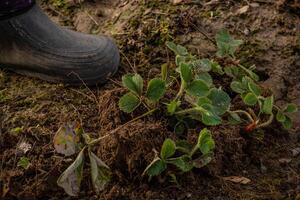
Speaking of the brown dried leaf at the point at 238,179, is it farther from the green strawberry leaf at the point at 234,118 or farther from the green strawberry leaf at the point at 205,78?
the green strawberry leaf at the point at 205,78

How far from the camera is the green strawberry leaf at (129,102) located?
1585mm

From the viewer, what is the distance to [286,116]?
1.73m

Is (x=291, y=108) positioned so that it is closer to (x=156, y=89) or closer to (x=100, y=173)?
(x=156, y=89)

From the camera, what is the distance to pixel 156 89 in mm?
1560

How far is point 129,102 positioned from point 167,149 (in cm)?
23

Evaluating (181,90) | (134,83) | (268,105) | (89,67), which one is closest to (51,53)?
(89,67)

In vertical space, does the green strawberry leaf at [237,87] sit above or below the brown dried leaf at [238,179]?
above

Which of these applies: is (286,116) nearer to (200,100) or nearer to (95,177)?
(200,100)

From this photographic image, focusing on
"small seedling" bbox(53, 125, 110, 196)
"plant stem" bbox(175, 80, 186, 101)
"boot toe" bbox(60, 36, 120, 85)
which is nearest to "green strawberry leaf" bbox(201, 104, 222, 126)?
"plant stem" bbox(175, 80, 186, 101)

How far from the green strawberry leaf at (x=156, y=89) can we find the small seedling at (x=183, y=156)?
0.51 feet

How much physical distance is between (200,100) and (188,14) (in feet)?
2.29

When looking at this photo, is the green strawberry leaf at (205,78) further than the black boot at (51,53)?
No

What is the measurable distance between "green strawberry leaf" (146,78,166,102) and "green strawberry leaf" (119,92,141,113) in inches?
2.1

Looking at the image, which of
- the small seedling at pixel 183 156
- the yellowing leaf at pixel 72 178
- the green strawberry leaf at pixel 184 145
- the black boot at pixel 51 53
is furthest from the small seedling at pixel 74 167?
the black boot at pixel 51 53
